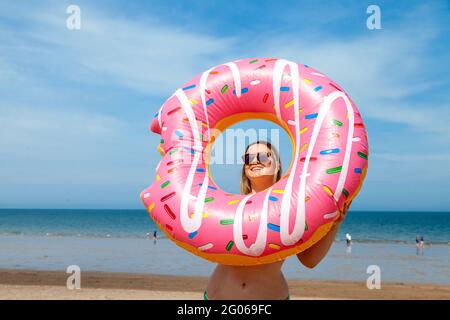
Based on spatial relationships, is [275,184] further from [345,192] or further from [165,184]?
[165,184]

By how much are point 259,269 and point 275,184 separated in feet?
1.78

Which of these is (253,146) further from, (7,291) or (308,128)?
(7,291)

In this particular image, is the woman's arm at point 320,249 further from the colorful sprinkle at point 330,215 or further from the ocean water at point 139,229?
the ocean water at point 139,229

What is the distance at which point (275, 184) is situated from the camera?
3.09 metres

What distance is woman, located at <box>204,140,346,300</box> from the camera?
10.2 feet

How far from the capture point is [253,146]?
336 centimetres

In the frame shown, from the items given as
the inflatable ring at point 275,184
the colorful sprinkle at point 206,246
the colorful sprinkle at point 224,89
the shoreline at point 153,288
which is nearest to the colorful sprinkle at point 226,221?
the inflatable ring at point 275,184

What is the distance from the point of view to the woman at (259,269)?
310cm

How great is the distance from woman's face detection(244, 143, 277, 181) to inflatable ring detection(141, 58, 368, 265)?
183 millimetres

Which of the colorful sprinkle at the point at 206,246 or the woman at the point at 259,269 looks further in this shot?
the woman at the point at 259,269

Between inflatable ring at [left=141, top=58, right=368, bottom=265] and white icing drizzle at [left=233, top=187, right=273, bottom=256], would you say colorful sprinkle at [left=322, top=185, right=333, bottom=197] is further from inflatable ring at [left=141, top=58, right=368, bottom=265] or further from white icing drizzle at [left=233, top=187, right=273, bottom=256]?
white icing drizzle at [left=233, top=187, right=273, bottom=256]

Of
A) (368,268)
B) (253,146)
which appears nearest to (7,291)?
(253,146)

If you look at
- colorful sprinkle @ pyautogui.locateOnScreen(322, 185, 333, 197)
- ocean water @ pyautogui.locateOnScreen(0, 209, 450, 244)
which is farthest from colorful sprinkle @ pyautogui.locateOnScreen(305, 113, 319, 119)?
ocean water @ pyautogui.locateOnScreen(0, 209, 450, 244)

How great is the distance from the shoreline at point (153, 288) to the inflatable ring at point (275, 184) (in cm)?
635
